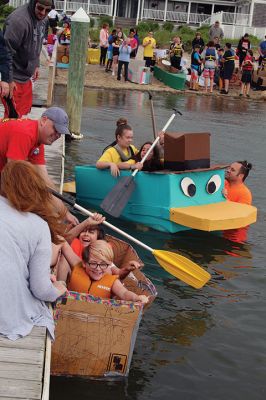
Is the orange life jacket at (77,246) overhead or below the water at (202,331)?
overhead

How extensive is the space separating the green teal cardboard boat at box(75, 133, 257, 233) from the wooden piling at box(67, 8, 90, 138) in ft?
18.0

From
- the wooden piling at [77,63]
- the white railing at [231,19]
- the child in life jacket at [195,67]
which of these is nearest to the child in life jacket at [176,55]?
the child in life jacket at [195,67]

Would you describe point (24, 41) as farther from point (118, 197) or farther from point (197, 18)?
point (197, 18)

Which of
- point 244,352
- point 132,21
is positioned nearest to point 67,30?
point 244,352

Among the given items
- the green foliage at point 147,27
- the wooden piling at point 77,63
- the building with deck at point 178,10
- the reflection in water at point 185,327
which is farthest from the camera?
the building with deck at point 178,10

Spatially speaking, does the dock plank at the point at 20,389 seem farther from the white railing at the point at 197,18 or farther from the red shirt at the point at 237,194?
the white railing at the point at 197,18

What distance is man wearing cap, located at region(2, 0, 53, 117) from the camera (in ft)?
27.9

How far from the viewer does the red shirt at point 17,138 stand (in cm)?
638

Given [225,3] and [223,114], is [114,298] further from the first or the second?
[225,3]

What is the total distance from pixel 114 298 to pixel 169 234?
376 cm

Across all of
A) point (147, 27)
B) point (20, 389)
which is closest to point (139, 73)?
point (147, 27)

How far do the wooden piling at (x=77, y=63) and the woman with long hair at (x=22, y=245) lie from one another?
35.0ft

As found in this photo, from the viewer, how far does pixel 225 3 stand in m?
62.0

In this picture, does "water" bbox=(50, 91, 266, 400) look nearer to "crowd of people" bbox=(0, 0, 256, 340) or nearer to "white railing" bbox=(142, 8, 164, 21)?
"crowd of people" bbox=(0, 0, 256, 340)
